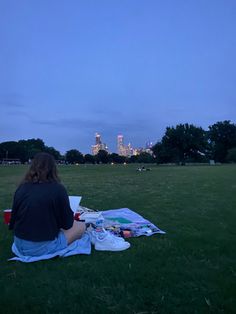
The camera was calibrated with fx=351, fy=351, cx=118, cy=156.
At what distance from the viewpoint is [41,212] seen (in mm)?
4906

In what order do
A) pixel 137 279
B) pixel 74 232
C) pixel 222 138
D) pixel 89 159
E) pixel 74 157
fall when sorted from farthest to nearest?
pixel 74 157, pixel 89 159, pixel 222 138, pixel 74 232, pixel 137 279

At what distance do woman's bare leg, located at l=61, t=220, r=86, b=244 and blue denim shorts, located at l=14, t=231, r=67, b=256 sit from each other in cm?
19

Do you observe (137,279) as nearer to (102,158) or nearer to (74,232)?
(74,232)

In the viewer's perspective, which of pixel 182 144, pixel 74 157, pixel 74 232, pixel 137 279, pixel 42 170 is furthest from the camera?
pixel 74 157

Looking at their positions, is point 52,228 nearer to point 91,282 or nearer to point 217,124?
point 91,282

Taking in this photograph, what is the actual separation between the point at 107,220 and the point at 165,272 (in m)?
3.28

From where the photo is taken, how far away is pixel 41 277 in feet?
14.2

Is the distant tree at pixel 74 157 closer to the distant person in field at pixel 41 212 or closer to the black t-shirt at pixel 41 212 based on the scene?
the distant person in field at pixel 41 212

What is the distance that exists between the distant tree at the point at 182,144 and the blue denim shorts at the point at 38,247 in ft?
295

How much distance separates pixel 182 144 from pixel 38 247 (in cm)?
9140

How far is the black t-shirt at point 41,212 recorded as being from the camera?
4.91 meters

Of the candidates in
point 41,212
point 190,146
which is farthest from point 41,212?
point 190,146

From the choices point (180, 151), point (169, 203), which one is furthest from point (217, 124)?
point (169, 203)

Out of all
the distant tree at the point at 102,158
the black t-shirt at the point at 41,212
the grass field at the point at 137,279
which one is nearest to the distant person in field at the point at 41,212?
the black t-shirt at the point at 41,212
